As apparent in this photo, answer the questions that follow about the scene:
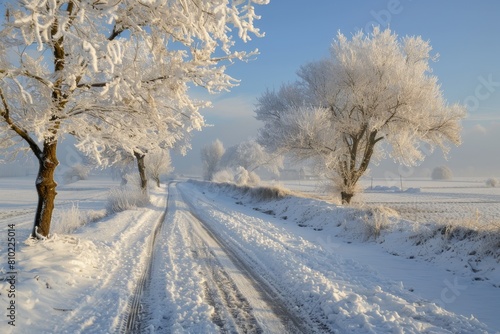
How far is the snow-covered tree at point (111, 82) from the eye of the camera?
462 cm

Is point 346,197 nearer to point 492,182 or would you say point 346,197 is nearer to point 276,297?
point 276,297

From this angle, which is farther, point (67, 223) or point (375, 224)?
A: point (67, 223)

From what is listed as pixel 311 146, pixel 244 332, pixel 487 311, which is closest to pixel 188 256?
pixel 244 332

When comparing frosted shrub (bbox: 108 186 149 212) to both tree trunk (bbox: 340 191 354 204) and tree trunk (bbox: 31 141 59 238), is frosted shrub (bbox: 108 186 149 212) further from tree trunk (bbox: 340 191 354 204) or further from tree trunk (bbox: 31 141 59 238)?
tree trunk (bbox: 340 191 354 204)

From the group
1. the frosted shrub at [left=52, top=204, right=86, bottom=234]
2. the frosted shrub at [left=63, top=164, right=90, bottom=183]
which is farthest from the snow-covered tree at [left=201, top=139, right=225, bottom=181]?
the frosted shrub at [left=52, top=204, right=86, bottom=234]

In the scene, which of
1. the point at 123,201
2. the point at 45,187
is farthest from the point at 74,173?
the point at 45,187

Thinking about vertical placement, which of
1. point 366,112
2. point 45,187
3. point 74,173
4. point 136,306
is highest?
point 366,112

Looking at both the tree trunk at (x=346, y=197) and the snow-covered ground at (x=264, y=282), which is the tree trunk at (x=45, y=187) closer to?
the snow-covered ground at (x=264, y=282)

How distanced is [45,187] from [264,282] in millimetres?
5191

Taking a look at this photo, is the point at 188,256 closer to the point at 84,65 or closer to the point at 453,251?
the point at 84,65

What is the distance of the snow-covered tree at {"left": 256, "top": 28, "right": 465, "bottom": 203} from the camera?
16.2 meters

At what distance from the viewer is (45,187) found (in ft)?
22.5

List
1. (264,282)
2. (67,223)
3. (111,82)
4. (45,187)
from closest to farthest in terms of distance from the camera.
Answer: (111,82), (264,282), (45,187), (67,223)

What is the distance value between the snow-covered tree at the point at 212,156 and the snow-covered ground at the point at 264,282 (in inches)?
2944
